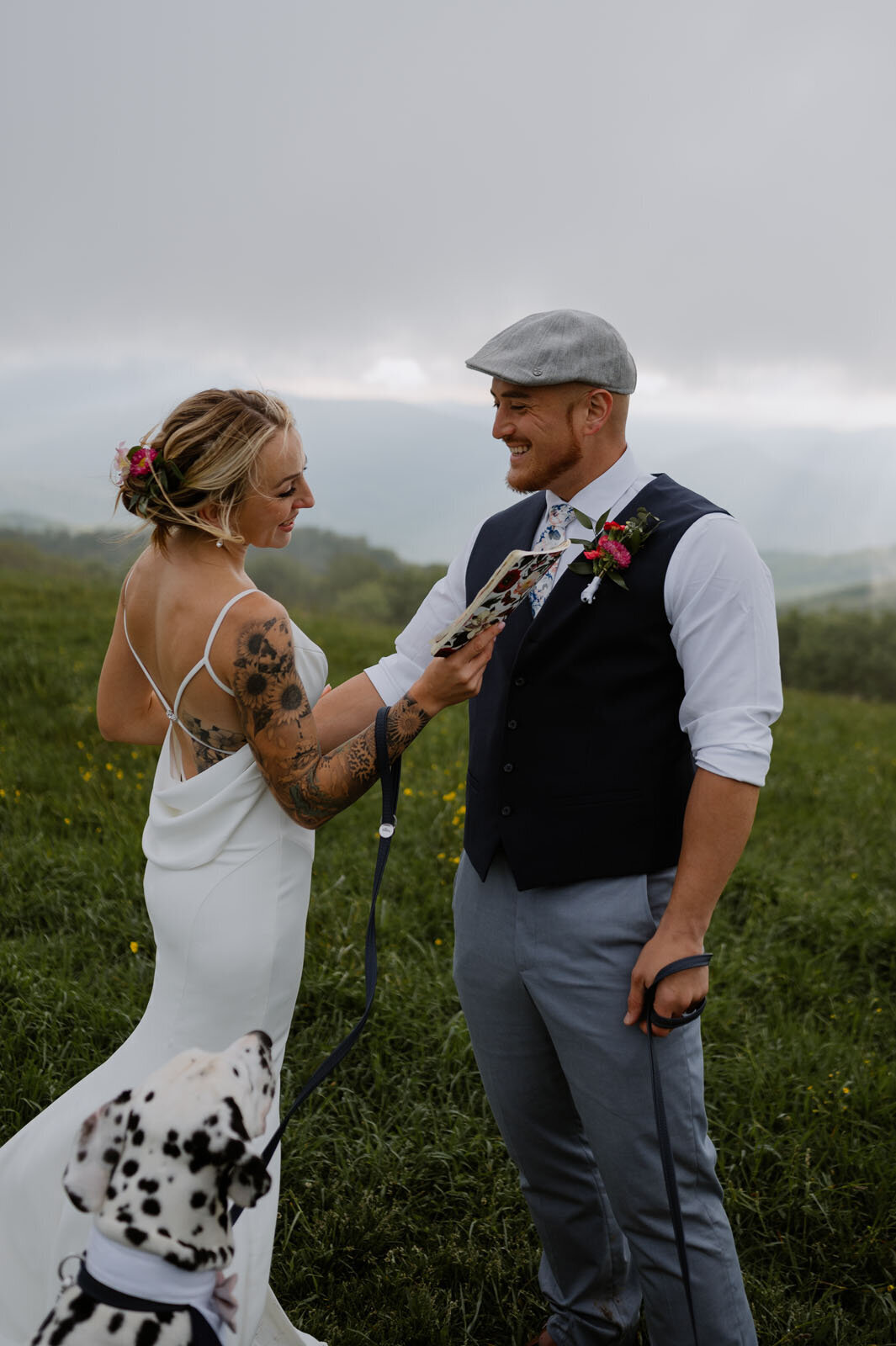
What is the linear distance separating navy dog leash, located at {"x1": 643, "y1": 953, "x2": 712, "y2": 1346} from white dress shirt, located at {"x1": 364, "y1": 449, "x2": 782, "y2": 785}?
1.59ft

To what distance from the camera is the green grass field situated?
3.36m

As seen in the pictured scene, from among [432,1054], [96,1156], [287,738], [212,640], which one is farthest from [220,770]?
[432,1054]

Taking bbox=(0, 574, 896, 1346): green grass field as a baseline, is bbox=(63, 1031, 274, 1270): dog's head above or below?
above

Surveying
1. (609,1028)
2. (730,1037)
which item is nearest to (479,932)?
(609,1028)

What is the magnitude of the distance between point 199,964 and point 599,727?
113 centimetres

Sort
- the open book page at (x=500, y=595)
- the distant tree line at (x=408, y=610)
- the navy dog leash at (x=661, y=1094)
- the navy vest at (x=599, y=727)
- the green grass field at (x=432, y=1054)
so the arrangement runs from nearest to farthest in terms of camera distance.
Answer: the open book page at (x=500, y=595)
the navy dog leash at (x=661, y=1094)
the navy vest at (x=599, y=727)
the green grass field at (x=432, y=1054)
the distant tree line at (x=408, y=610)

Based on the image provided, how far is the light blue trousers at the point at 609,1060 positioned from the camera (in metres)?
2.57

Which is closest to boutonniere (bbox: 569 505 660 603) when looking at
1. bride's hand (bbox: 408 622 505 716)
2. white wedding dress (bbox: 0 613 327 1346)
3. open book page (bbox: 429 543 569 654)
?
open book page (bbox: 429 543 569 654)

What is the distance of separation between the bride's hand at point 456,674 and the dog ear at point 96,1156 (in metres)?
1.07

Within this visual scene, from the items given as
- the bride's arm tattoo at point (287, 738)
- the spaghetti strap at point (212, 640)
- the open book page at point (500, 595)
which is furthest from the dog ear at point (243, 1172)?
the open book page at point (500, 595)

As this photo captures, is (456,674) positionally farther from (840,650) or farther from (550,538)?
(840,650)

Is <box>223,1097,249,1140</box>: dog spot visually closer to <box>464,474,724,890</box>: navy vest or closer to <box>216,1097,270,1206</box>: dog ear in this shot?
<box>216,1097,270,1206</box>: dog ear

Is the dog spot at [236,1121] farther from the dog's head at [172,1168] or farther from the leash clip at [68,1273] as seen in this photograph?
the leash clip at [68,1273]

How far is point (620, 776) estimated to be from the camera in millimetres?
2607
